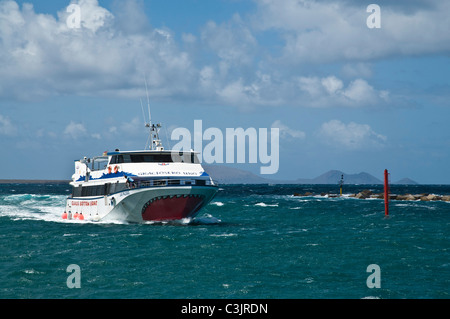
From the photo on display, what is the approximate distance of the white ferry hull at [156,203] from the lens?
1620 inches

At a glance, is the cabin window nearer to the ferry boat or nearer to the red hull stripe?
the ferry boat

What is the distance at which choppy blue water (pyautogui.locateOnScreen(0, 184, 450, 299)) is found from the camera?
2295 cm

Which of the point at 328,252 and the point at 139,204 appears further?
the point at 139,204

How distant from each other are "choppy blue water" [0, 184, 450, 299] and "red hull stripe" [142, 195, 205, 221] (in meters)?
0.71

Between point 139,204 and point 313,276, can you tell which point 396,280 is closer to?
point 313,276

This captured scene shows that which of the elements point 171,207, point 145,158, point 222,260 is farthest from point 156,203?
point 222,260

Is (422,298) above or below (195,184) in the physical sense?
below

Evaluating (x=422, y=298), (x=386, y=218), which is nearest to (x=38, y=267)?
(x=422, y=298)

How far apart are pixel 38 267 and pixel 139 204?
588 inches

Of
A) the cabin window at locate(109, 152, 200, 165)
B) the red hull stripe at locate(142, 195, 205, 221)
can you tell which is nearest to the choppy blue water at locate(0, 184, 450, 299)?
the red hull stripe at locate(142, 195, 205, 221)

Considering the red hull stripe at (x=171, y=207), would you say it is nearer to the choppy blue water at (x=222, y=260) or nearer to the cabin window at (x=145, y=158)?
the choppy blue water at (x=222, y=260)

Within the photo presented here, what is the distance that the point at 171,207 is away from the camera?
42188mm

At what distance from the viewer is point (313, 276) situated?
2539 centimetres
